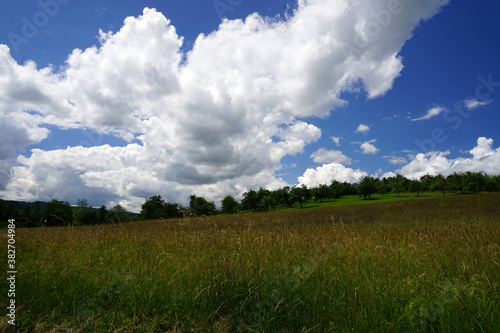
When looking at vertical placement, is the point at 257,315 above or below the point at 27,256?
below

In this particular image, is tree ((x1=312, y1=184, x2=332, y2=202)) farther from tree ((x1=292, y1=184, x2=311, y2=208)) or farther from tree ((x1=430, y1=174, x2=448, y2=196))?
tree ((x1=430, y1=174, x2=448, y2=196))

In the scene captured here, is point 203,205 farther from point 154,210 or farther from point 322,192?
point 322,192

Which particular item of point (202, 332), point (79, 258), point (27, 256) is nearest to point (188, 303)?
point (202, 332)

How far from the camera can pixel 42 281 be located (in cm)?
371

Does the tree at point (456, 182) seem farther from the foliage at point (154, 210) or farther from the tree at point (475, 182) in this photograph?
the foliage at point (154, 210)

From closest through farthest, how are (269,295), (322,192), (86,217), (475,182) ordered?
(269,295)
(86,217)
(475,182)
(322,192)

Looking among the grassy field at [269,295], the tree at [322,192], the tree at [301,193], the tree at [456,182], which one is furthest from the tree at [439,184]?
the grassy field at [269,295]

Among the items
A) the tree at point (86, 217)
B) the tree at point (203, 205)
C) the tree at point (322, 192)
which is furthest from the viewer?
the tree at point (322, 192)

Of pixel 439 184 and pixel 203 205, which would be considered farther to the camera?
pixel 439 184

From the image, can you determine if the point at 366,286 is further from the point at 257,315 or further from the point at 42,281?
the point at 42,281

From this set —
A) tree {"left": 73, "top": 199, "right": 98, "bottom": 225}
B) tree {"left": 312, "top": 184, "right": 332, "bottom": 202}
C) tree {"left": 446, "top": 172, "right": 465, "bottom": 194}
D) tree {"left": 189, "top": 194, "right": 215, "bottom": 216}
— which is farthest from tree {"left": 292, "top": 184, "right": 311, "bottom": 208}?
tree {"left": 189, "top": 194, "right": 215, "bottom": 216}

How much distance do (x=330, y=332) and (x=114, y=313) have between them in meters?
2.56

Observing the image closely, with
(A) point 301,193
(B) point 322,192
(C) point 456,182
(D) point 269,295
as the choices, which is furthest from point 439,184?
(D) point 269,295

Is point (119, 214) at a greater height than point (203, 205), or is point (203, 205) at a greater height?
point (203, 205)
